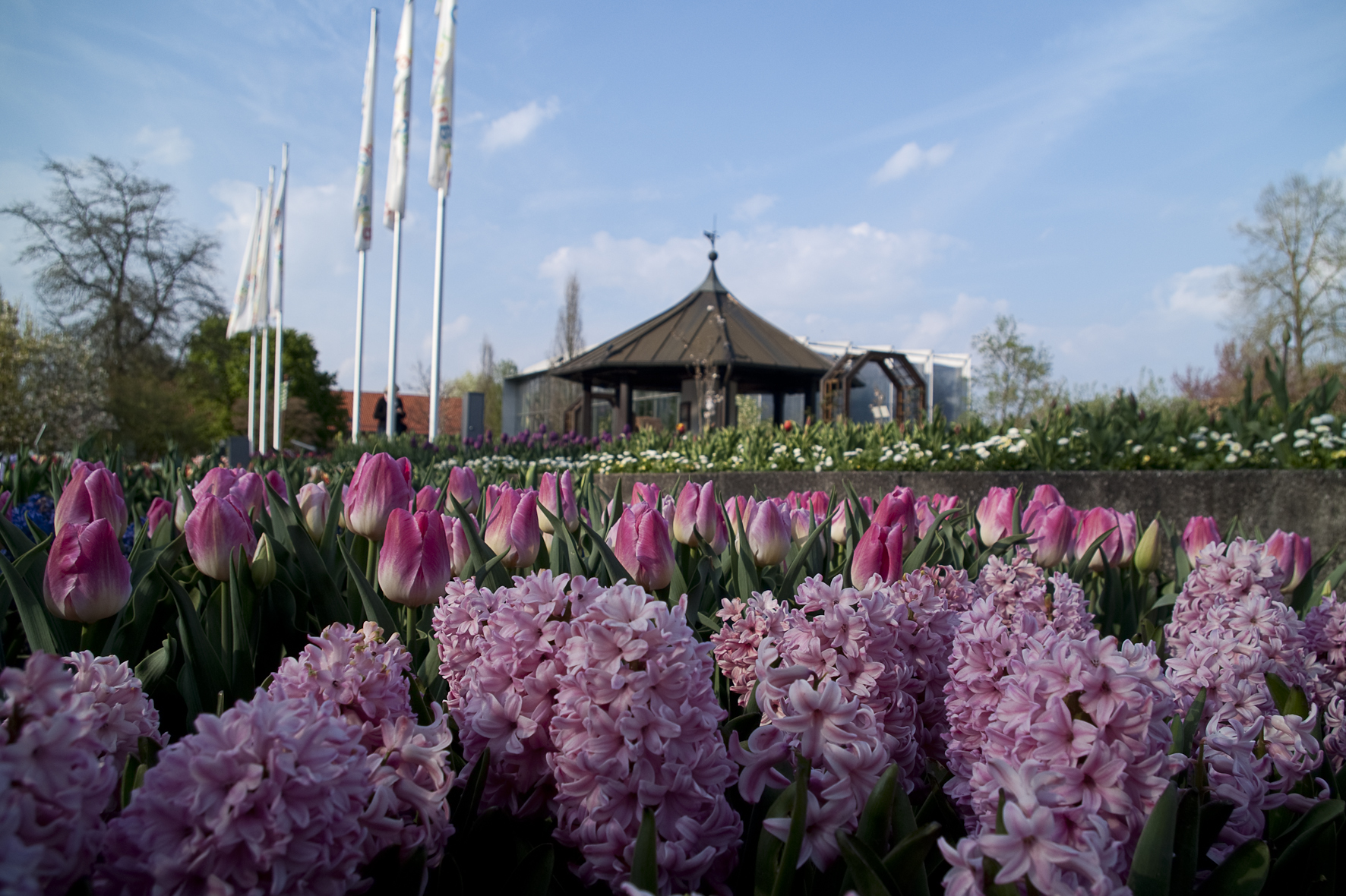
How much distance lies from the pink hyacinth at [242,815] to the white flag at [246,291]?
25.1 meters

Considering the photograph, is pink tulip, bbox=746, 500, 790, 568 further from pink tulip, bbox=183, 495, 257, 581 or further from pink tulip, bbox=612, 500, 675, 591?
pink tulip, bbox=183, 495, 257, 581

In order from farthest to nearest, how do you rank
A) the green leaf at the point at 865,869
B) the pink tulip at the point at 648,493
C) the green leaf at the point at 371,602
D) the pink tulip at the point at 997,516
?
the pink tulip at the point at 997,516
the pink tulip at the point at 648,493
the green leaf at the point at 371,602
the green leaf at the point at 865,869

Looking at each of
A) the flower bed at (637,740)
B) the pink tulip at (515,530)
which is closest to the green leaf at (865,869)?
the flower bed at (637,740)

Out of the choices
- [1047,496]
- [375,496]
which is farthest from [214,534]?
[1047,496]

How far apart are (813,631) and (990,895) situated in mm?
343

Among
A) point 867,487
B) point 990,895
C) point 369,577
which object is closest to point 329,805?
point 990,895

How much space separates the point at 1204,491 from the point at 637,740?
16.4 feet

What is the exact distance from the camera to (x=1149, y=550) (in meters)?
2.19

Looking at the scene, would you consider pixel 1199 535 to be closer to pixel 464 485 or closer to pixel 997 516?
pixel 997 516

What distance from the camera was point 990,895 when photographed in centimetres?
65

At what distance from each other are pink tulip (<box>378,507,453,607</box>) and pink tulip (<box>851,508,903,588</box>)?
0.74 meters

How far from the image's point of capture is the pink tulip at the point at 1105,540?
6.98ft

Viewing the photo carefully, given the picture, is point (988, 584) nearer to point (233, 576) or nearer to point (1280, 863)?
point (1280, 863)

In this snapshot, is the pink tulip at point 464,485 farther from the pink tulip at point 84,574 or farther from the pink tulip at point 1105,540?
the pink tulip at point 1105,540
